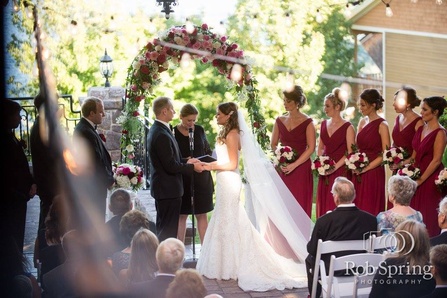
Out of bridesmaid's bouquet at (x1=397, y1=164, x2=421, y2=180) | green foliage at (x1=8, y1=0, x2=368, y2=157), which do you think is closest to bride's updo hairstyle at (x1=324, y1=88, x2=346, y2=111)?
bridesmaid's bouquet at (x1=397, y1=164, x2=421, y2=180)

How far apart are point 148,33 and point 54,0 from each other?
250 centimetres

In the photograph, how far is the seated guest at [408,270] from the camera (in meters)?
3.71

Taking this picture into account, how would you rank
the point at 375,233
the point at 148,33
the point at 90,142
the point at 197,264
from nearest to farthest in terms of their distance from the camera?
the point at 375,233 < the point at 90,142 < the point at 197,264 < the point at 148,33

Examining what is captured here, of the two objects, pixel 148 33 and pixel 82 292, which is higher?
pixel 148 33

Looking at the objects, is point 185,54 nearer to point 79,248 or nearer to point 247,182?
point 247,182

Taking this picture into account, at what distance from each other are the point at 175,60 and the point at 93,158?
1.39 metres

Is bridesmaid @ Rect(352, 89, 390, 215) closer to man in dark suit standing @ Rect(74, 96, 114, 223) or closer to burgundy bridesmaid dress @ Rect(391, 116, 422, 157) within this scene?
burgundy bridesmaid dress @ Rect(391, 116, 422, 157)

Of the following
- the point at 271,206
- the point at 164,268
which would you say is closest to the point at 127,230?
the point at 164,268

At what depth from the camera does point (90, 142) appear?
567 cm

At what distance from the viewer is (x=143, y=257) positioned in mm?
3762

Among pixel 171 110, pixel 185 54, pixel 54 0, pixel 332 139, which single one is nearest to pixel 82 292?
pixel 171 110

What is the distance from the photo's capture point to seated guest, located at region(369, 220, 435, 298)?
3.71 m

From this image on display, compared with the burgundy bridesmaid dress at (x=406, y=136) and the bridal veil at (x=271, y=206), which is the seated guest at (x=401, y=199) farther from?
the burgundy bridesmaid dress at (x=406, y=136)

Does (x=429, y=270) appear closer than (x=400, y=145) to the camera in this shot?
Yes
